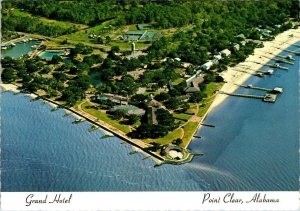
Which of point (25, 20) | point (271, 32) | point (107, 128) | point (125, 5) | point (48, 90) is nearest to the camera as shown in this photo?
point (107, 128)

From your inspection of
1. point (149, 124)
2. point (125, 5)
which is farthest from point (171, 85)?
point (125, 5)

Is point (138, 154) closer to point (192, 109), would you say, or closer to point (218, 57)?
point (192, 109)

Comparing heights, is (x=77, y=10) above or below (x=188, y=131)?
below

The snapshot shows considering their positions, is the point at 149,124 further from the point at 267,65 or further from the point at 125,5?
the point at 125,5

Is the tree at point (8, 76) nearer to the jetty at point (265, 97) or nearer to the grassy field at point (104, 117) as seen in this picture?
the grassy field at point (104, 117)

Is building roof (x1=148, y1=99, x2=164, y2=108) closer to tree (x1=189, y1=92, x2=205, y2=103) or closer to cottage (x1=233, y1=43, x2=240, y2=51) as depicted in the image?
tree (x1=189, y1=92, x2=205, y2=103)

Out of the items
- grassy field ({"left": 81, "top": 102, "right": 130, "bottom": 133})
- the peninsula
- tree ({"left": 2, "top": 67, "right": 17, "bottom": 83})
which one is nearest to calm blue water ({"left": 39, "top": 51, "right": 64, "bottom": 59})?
the peninsula

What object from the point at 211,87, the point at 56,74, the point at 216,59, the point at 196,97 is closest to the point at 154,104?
the point at 196,97
